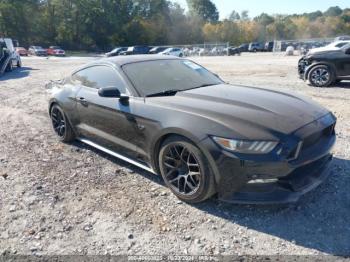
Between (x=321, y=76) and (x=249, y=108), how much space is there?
8027 millimetres

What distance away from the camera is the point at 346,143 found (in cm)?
504

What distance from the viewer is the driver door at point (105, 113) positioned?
4.01m

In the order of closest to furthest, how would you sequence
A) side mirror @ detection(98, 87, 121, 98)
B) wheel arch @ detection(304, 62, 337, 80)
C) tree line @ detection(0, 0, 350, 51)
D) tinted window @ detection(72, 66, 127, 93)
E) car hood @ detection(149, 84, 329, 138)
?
car hood @ detection(149, 84, 329, 138), side mirror @ detection(98, 87, 121, 98), tinted window @ detection(72, 66, 127, 93), wheel arch @ detection(304, 62, 337, 80), tree line @ detection(0, 0, 350, 51)

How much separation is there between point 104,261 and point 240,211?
56.6 inches

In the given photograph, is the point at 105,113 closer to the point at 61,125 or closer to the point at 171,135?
the point at 171,135

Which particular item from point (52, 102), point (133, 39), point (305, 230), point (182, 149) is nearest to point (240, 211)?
point (305, 230)

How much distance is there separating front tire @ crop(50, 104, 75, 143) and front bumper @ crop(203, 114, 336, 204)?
306 centimetres

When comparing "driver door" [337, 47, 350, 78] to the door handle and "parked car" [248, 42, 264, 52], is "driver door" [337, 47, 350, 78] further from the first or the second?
"parked car" [248, 42, 264, 52]

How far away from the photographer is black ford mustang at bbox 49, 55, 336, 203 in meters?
3.03

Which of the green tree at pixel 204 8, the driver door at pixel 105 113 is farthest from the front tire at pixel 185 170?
the green tree at pixel 204 8

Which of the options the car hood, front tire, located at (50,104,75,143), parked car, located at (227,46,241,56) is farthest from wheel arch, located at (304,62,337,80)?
parked car, located at (227,46,241,56)

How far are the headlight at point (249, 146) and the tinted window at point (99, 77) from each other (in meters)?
1.67

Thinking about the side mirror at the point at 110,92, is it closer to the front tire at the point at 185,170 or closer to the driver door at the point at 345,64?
the front tire at the point at 185,170

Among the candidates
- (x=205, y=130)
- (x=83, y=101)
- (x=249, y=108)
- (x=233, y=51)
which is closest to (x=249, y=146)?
(x=205, y=130)
